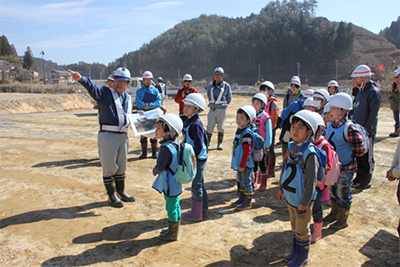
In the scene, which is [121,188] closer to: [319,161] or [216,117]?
[319,161]

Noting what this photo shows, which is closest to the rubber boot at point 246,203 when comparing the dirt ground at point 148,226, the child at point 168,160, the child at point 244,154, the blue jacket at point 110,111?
the child at point 244,154

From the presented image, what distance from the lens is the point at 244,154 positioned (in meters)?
4.95

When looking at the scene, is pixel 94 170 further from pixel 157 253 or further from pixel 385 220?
pixel 385 220

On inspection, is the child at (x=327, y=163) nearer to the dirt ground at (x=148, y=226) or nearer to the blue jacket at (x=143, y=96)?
the dirt ground at (x=148, y=226)

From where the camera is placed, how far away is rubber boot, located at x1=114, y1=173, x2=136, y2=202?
550 cm

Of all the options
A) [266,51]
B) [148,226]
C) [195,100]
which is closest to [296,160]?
[195,100]

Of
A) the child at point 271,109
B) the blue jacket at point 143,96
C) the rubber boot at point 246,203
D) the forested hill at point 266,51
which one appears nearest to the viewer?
the rubber boot at point 246,203

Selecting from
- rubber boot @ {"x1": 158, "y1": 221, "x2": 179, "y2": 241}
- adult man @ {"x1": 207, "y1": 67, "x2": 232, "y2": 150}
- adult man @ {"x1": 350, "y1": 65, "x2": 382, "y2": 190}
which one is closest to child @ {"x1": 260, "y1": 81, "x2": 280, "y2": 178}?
adult man @ {"x1": 350, "y1": 65, "x2": 382, "y2": 190}

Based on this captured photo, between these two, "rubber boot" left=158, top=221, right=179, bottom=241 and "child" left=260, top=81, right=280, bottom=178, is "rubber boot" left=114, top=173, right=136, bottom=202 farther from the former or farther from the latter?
"child" left=260, top=81, right=280, bottom=178

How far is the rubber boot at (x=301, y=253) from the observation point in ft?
11.7

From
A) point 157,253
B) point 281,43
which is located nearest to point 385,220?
point 157,253

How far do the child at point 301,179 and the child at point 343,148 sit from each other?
3.89ft

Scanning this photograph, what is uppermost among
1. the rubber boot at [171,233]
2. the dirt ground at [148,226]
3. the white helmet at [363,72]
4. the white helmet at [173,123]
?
the white helmet at [363,72]

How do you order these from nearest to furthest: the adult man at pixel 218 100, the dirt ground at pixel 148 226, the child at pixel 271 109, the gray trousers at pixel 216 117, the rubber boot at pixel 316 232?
the dirt ground at pixel 148 226, the rubber boot at pixel 316 232, the child at pixel 271 109, the adult man at pixel 218 100, the gray trousers at pixel 216 117
